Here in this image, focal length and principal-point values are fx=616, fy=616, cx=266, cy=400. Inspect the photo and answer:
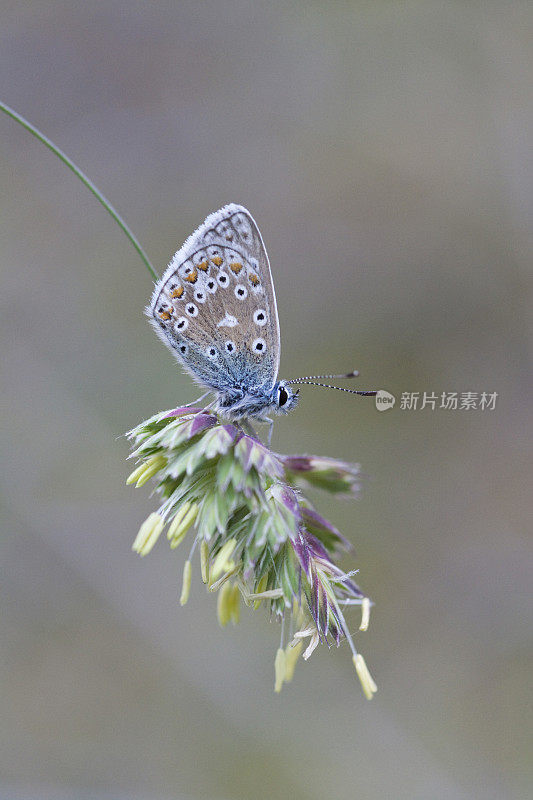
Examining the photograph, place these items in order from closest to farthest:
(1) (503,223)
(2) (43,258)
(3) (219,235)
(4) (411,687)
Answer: (3) (219,235) → (4) (411,687) → (2) (43,258) → (1) (503,223)

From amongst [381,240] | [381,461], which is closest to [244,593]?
[381,461]

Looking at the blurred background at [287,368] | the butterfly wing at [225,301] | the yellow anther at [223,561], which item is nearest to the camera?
the yellow anther at [223,561]

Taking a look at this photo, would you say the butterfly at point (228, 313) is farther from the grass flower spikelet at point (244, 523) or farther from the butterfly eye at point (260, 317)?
the grass flower spikelet at point (244, 523)

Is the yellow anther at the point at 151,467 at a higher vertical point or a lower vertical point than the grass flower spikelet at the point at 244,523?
higher

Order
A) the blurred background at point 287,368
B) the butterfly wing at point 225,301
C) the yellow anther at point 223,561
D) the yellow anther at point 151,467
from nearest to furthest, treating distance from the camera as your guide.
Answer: the yellow anther at point 223,561
the yellow anther at point 151,467
the butterfly wing at point 225,301
the blurred background at point 287,368

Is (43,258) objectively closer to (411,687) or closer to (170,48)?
(170,48)

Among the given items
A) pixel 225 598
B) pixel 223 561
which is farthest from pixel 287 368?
pixel 223 561

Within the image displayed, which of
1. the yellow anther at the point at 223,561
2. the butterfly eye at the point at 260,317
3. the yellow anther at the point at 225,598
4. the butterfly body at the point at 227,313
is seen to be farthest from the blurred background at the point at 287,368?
the yellow anther at the point at 223,561

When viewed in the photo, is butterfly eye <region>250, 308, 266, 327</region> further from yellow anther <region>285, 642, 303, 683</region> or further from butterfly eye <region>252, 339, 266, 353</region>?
yellow anther <region>285, 642, 303, 683</region>

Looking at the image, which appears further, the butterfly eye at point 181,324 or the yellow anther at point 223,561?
the butterfly eye at point 181,324
